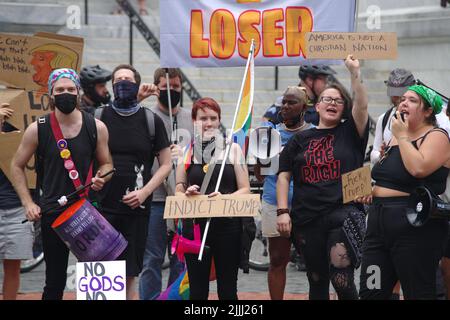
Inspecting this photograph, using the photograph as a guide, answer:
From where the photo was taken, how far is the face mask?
855 centimetres

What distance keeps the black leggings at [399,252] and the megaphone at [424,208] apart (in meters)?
0.05

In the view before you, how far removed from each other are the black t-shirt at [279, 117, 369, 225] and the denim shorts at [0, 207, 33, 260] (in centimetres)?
211

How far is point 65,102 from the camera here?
8.05 m

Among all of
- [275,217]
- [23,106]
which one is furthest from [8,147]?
[275,217]

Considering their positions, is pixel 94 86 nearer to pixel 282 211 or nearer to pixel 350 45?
pixel 282 211

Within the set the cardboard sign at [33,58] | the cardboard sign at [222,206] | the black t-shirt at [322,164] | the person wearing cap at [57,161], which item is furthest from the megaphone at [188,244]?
the cardboard sign at [33,58]

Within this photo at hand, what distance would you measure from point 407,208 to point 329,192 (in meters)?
0.82

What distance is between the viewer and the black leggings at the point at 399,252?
7.51m

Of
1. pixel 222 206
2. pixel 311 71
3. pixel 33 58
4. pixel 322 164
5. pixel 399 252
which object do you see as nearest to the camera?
pixel 399 252

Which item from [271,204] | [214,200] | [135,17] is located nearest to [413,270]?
→ [214,200]

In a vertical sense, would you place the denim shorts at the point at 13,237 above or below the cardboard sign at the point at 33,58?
below

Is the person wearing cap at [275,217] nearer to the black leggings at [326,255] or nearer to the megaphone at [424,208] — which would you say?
the black leggings at [326,255]

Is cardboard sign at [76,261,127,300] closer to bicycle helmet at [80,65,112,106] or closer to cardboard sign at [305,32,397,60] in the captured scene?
cardboard sign at [305,32,397,60]

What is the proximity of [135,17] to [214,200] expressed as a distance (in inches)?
337
